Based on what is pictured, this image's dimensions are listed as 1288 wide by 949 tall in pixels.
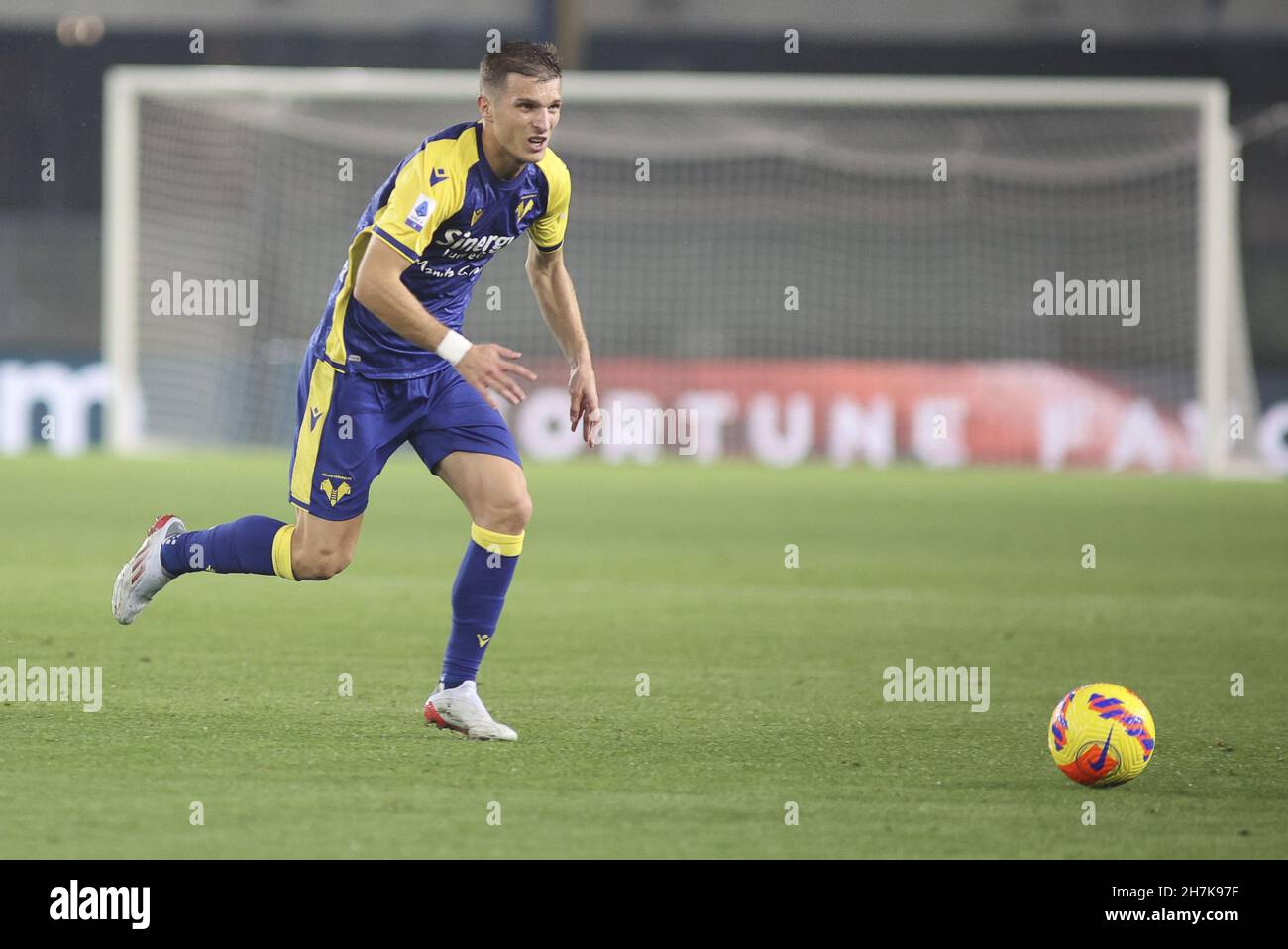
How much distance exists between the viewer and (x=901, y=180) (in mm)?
20625

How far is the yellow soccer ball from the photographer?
468cm

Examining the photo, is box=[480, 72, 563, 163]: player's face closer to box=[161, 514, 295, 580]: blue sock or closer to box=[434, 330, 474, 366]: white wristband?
box=[434, 330, 474, 366]: white wristband

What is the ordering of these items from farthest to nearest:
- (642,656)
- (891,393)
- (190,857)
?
(891,393), (642,656), (190,857)

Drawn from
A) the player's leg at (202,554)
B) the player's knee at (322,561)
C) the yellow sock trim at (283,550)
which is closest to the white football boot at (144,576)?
the player's leg at (202,554)

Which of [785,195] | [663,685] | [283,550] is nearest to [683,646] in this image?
[663,685]

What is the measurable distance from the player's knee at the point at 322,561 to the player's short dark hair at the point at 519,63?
4.78 ft

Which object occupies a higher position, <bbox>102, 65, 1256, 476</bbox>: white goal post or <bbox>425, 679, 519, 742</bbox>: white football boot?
<bbox>102, 65, 1256, 476</bbox>: white goal post

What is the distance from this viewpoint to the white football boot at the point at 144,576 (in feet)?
19.6

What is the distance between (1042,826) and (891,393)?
13.7 metres

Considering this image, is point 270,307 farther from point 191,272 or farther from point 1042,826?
point 1042,826

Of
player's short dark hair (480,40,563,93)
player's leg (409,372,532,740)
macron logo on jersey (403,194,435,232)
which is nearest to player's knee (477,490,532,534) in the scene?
player's leg (409,372,532,740)

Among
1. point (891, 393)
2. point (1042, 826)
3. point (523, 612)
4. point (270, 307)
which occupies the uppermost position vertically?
point (270, 307)

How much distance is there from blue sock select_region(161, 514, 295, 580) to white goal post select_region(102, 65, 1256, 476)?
37.7ft

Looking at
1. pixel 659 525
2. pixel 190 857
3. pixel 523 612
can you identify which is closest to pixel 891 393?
pixel 659 525
